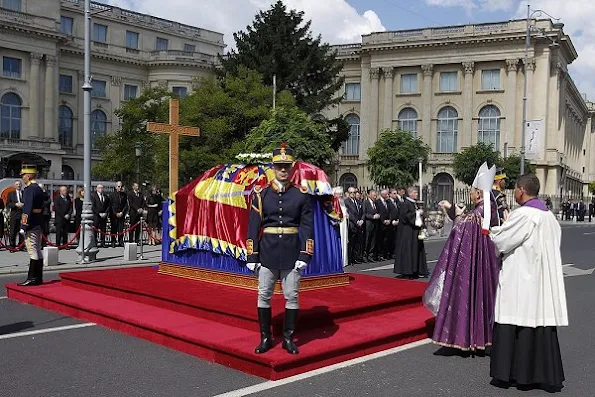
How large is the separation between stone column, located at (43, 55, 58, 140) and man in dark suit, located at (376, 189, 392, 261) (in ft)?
156

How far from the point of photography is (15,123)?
185ft

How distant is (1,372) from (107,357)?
1072 mm

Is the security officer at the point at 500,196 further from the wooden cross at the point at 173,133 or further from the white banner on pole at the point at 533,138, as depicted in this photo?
the white banner on pole at the point at 533,138

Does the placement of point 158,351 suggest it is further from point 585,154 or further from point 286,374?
point 585,154

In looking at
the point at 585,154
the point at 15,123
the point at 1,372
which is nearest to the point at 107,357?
the point at 1,372

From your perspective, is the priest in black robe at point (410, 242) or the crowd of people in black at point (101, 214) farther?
the crowd of people in black at point (101, 214)

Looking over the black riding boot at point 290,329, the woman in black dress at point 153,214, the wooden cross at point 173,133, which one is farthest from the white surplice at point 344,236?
the black riding boot at point 290,329

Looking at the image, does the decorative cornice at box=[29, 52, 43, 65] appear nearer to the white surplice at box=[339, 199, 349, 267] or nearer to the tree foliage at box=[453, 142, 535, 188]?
the tree foliage at box=[453, 142, 535, 188]

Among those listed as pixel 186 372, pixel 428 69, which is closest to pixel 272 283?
pixel 186 372

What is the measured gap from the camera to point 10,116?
2203 inches

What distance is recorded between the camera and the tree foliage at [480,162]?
157 feet

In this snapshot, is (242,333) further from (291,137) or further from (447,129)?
(447,129)

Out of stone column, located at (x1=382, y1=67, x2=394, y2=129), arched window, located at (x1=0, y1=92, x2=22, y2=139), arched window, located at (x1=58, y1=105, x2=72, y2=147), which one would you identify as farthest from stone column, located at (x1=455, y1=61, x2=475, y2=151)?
arched window, located at (x1=0, y1=92, x2=22, y2=139)

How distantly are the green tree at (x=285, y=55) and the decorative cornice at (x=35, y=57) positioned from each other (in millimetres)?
23009
